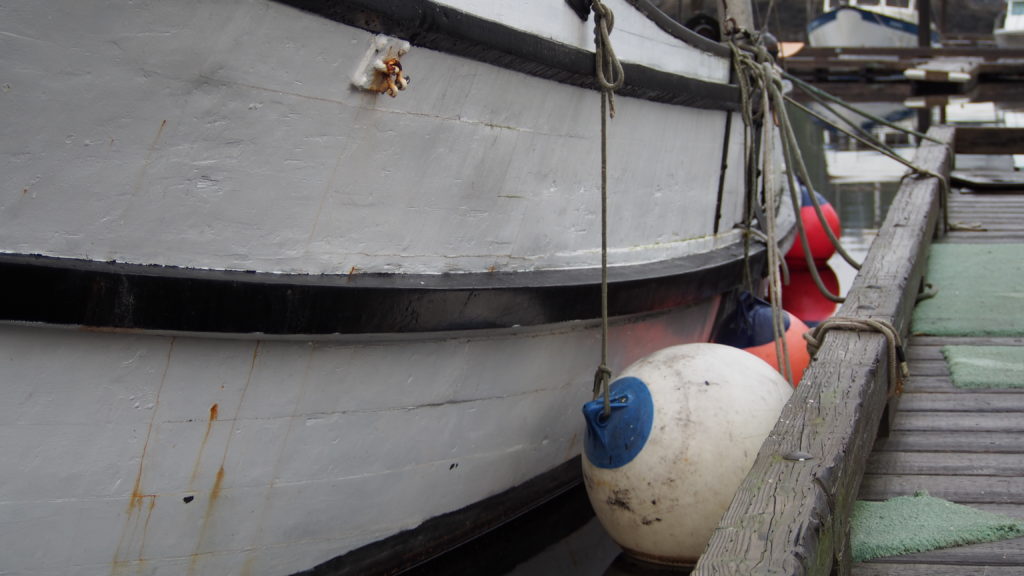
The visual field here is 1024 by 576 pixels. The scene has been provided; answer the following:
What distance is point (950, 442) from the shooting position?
138 inches

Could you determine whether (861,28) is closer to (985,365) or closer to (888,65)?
(888,65)

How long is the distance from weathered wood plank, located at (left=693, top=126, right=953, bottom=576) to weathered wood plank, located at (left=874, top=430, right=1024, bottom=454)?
271 millimetres

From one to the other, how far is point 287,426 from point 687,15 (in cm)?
395

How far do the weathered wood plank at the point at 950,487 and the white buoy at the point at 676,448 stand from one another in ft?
1.12

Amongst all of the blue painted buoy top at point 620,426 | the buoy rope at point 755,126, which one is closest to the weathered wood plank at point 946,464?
the blue painted buoy top at point 620,426

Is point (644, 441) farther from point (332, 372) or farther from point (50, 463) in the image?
point (50, 463)

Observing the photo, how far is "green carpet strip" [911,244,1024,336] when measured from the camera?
468 cm

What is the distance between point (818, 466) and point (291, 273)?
4.49ft

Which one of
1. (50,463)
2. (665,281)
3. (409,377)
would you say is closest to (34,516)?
(50,463)

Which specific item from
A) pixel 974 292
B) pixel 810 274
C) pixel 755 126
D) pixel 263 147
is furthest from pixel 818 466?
pixel 810 274

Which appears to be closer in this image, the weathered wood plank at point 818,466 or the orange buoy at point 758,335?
the weathered wood plank at point 818,466

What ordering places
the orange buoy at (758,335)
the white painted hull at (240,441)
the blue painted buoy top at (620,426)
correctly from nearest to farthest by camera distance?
the white painted hull at (240,441) → the blue painted buoy top at (620,426) → the orange buoy at (758,335)

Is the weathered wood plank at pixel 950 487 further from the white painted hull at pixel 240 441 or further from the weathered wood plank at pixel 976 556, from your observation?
the white painted hull at pixel 240 441

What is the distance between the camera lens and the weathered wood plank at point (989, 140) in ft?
30.6
